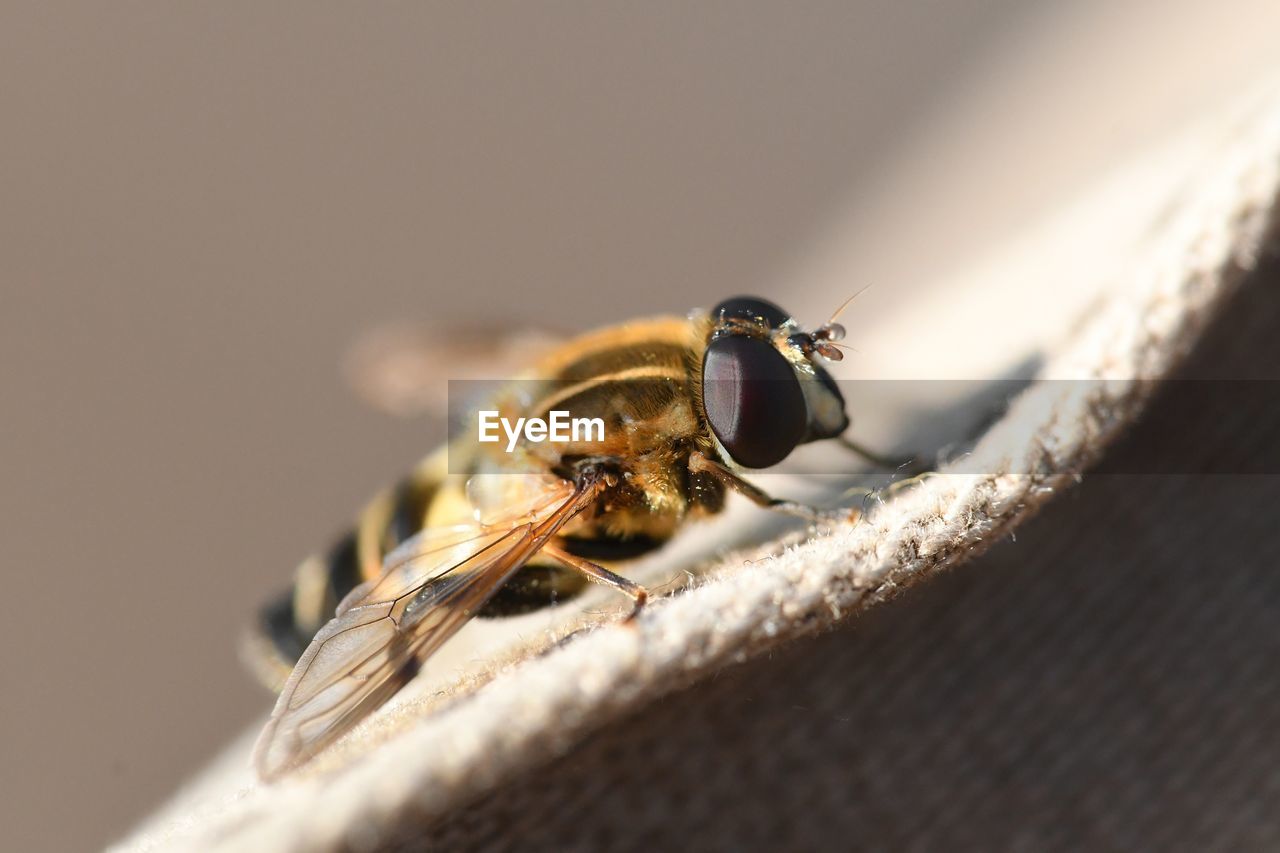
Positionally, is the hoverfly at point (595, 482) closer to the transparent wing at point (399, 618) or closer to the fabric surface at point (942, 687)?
the transparent wing at point (399, 618)

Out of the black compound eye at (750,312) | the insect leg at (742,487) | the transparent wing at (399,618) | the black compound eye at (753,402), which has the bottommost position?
the transparent wing at (399,618)

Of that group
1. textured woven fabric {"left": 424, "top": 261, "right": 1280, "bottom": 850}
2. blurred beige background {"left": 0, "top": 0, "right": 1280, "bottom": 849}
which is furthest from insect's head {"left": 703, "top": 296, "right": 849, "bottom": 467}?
blurred beige background {"left": 0, "top": 0, "right": 1280, "bottom": 849}

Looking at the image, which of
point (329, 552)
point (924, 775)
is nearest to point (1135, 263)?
point (924, 775)

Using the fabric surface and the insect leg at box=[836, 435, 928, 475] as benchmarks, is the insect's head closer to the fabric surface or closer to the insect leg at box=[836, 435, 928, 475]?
the insect leg at box=[836, 435, 928, 475]

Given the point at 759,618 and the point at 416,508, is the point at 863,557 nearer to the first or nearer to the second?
the point at 759,618

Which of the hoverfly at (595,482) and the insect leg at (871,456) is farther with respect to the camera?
the insect leg at (871,456)

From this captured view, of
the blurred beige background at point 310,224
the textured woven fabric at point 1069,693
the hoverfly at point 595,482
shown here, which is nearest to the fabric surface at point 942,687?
the textured woven fabric at point 1069,693

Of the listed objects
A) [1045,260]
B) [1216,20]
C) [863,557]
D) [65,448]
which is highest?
[1216,20]
